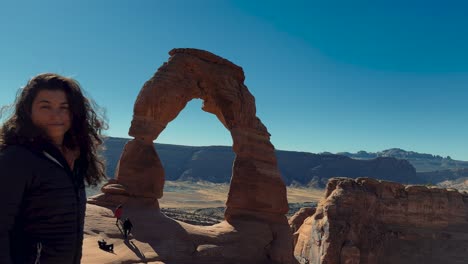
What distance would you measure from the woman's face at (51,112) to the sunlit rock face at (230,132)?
13.4 meters

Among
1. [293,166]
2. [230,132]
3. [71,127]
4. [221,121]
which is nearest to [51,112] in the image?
[71,127]

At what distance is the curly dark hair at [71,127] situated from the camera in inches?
98.2

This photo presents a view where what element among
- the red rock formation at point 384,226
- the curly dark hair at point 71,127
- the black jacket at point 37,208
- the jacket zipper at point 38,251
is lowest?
the red rock formation at point 384,226

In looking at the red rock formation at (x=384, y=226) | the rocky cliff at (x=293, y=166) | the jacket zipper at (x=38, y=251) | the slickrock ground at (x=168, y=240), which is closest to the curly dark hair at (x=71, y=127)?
the jacket zipper at (x=38, y=251)

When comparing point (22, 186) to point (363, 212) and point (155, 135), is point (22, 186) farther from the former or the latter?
point (363, 212)

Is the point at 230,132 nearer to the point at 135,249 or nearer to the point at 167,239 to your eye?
the point at 167,239

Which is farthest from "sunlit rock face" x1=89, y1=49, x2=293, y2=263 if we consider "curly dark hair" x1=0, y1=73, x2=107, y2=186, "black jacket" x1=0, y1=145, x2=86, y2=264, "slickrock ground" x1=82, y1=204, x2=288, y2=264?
"black jacket" x1=0, y1=145, x2=86, y2=264

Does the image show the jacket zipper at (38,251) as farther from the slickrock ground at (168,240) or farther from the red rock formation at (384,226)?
the red rock formation at (384,226)

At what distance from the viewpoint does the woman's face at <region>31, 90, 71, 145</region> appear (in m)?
2.61

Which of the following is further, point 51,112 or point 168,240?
point 168,240

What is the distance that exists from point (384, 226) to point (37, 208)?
92.6 feet

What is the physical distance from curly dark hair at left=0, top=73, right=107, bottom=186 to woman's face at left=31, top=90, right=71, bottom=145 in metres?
0.03

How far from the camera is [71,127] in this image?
2867mm

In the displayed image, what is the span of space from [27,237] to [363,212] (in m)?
26.5
